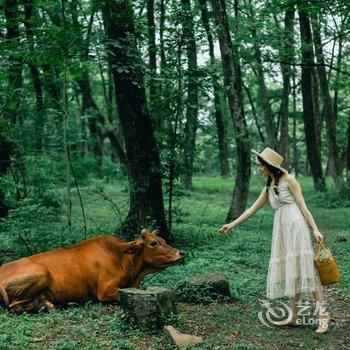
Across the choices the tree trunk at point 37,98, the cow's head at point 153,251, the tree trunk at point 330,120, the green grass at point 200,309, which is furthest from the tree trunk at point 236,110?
the tree trunk at point 330,120

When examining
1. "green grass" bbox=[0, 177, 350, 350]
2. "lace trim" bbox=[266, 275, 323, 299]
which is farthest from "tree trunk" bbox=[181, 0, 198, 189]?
"lace trim" bbox=[266, 275, 323, 299]

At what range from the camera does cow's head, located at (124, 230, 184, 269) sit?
804 cm

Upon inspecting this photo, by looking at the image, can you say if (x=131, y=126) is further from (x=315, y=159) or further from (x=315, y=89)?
(x=315, y=89)

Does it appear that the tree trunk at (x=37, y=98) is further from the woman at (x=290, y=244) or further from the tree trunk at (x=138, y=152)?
the woman at (x=290, y=244)

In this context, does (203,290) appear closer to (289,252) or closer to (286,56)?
(289,252)

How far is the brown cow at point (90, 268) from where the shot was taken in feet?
25.6

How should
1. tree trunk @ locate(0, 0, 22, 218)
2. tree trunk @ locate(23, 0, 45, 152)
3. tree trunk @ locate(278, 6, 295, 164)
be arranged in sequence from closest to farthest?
tree trunk @ locate(0, 0, 22, 218) → tree trunk @ locate(23, 0, 45, 152) → tree trunk @ locate(278, 6, 295, 164)

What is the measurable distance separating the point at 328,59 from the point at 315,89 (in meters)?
4.40

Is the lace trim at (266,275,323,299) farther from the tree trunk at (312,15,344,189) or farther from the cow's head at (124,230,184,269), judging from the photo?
the tree trunk at (312,15,344,189)

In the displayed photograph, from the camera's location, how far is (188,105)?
12023mm

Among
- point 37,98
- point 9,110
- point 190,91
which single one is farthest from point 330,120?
point 9,110

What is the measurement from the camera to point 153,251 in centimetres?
809

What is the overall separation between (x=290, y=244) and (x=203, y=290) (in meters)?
1.89

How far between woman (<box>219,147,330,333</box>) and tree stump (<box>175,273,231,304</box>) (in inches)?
49.3
